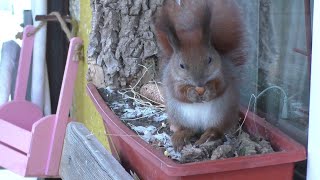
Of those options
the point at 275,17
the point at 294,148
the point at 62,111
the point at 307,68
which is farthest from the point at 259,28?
the point at 62,111

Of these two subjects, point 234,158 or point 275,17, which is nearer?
point 234,158

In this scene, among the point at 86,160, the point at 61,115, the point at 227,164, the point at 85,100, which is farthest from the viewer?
the point at 85,100

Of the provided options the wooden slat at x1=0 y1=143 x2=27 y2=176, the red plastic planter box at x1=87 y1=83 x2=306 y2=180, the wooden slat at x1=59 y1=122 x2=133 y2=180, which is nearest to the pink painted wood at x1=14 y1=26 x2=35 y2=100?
the wooden slat at x1=0 y1=143 x2=27 y2=176

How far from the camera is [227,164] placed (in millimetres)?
775

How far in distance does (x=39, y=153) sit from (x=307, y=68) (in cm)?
116

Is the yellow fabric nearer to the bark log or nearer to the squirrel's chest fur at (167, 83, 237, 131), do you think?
the bark log

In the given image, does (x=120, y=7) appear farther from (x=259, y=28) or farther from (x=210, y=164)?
(x=210, y=164)

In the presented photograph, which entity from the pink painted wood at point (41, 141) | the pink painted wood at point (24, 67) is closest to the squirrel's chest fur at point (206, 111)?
the pink painted wood at point (41, 141)

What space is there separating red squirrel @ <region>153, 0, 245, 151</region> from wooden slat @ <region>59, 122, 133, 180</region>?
0.37 feet

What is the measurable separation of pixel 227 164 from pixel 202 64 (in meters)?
0.17

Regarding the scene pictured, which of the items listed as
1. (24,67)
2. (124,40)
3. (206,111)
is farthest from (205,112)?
(24,67)

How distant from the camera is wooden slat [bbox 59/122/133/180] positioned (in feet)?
3.04

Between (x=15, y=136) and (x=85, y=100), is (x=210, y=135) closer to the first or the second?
(x=15, y=136)

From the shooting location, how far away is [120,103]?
1230mm
